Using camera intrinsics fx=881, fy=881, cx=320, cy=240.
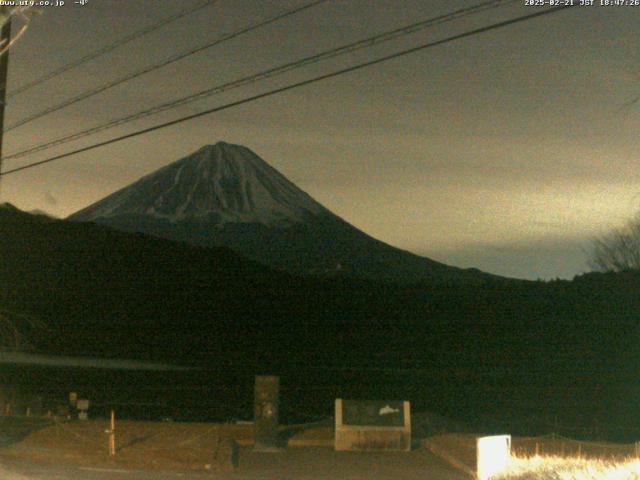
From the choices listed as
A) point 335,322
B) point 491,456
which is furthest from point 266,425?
point 335,322

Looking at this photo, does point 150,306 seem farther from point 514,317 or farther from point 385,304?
point 514,317

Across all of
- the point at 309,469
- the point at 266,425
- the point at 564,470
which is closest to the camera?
the point at 564,470

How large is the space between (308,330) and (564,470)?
10288cm

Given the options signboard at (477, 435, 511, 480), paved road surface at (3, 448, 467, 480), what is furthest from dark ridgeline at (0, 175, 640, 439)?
signboard at (477, 435, 511, 480)

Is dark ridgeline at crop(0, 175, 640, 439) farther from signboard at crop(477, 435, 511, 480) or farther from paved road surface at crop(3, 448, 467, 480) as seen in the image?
signboard at crop(477, 435, 511, 480)

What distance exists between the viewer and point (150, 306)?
11806 centimetres

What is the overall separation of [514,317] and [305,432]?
9640 centimetres

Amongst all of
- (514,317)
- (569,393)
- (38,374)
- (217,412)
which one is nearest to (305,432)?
(217,412)

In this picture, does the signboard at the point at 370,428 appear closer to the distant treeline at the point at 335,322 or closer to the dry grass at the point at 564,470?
the dry grass at the point at 564,470

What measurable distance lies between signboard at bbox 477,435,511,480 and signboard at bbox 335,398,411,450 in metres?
6.18

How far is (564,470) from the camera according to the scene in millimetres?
12719

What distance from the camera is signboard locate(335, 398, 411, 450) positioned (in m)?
20.3

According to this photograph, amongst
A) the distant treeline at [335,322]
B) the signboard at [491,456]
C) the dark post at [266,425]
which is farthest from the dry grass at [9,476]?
the distant treeline at [335,322]

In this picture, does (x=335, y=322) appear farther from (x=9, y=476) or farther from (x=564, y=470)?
(x=564, y=470)
